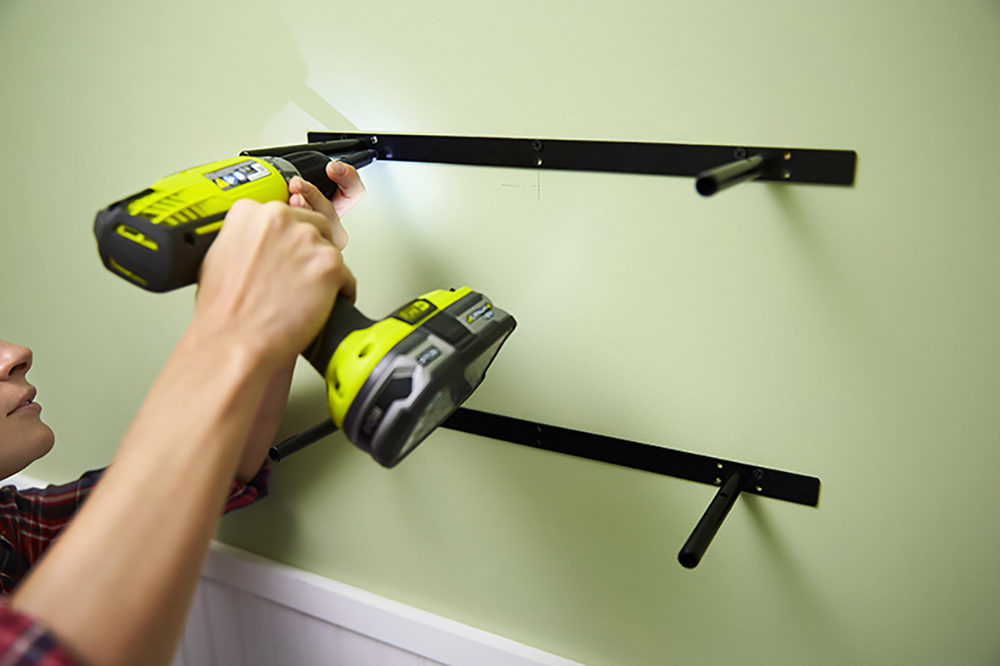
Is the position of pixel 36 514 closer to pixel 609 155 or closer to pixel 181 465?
pixel 181 465

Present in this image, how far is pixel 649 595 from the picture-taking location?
85 cm

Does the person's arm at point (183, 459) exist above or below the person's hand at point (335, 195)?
below

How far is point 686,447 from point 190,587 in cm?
54

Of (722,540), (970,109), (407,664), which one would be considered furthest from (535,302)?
(407,664)

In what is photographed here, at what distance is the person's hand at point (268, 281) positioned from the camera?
0.52 metres

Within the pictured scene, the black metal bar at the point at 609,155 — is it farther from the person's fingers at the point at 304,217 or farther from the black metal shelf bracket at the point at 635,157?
the person's fingers at the point at 304,217

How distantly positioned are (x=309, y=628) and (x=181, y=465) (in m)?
Answer: 0.79

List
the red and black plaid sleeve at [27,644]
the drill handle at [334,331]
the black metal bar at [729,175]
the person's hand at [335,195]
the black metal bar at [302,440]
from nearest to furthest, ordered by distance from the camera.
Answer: the red and black plaid sleeve at [27,644], the black metal bar at [729,175], the drill handle at [334,331], the person's hand at [335,195], the black metal bar at [302,440]

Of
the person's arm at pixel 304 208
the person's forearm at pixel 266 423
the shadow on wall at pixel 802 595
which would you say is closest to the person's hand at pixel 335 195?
the person's arm at pixel 304 208

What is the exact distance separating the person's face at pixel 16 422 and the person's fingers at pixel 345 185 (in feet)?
1.94

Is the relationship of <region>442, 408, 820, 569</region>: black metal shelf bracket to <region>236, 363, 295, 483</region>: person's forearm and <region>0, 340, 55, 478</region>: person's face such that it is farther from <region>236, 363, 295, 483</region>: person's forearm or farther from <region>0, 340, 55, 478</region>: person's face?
<region>0, 340, 55, 478</region>: person's face

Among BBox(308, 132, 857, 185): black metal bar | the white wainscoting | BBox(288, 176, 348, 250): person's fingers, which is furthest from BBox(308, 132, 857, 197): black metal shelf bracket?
the white wainscoting

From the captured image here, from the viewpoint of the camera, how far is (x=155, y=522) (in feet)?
1.43

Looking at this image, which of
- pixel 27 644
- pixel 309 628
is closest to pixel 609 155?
pixel 27 644
